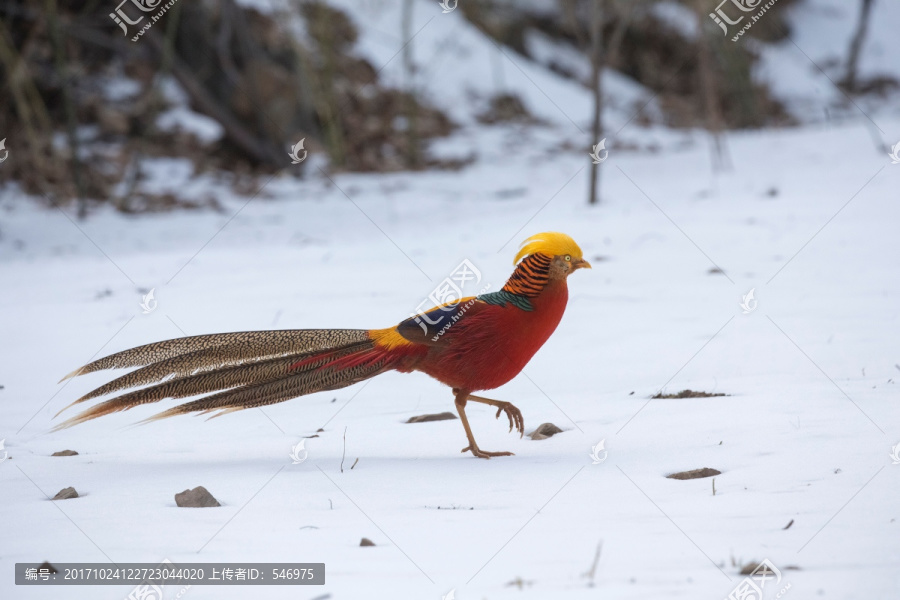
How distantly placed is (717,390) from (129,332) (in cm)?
327

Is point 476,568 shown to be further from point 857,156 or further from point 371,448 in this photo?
point 857,156

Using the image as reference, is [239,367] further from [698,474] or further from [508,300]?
[698,474]

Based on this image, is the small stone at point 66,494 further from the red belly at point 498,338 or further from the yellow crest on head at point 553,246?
the yellow crest on head at point 553,246

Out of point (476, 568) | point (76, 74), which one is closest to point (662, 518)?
point (476, 568)

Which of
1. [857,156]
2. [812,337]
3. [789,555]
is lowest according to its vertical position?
[789,555]

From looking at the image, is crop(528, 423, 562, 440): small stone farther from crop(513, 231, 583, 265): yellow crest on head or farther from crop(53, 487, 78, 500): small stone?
crop(53, 487, 78, 500): small stone

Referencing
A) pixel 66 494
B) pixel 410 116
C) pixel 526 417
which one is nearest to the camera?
pixel 66 494

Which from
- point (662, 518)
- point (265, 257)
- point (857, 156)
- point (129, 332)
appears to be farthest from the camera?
point (857, 156)

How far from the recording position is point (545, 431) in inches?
138

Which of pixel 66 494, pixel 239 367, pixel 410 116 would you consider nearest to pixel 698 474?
pixel 239 367

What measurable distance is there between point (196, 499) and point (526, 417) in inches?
61.4

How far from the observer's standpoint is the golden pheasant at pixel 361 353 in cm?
319

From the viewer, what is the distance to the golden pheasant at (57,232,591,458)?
3191 mm

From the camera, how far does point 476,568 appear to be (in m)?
2.12
